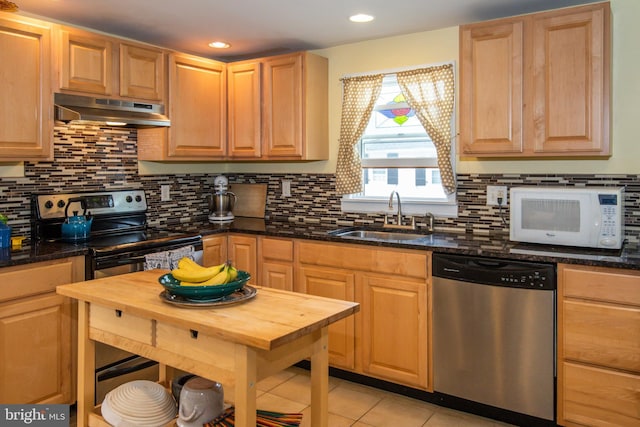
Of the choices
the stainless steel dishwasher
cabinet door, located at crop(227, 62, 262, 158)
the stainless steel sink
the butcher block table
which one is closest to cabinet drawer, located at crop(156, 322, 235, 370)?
the butcher block table

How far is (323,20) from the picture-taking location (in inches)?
134

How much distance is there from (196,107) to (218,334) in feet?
8.89

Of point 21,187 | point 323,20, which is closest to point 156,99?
point 21,187

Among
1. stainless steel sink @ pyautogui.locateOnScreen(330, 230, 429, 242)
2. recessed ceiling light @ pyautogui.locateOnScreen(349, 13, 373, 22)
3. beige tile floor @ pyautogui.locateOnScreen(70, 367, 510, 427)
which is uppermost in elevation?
recessed ceiling light @ pyautogui.locateOnScreen(349, 13, 373, 22)

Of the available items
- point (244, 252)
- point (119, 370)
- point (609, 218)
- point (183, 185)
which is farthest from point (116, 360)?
point (609, 218)

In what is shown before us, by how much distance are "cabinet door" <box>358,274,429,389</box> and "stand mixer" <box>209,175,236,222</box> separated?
1.59 metres

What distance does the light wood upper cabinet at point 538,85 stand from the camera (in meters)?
2.79

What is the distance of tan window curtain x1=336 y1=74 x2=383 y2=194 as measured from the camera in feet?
12.8

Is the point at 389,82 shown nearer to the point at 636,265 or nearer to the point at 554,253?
the point at 554,253

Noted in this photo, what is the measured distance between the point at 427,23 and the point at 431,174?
1010 mm

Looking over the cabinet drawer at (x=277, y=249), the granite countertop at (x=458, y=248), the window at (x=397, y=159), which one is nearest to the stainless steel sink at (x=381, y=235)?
the granite countertop at (x=458, y=248)

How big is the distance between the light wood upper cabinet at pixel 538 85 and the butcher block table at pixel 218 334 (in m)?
1.67

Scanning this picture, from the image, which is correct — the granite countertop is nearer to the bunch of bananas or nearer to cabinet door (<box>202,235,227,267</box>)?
cabinet door (<box>202,235,227,267</box>)

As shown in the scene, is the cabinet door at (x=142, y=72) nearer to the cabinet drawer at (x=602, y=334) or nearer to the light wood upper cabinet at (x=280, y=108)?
the light wood upper cabinet at (x=280, y=108)
